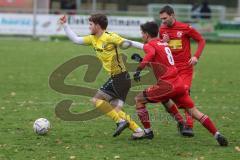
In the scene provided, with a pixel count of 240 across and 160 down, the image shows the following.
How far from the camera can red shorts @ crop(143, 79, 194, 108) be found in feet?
30.1

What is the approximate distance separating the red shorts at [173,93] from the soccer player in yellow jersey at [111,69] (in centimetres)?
57

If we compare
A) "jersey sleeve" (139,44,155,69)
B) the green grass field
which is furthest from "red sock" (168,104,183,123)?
"jersey sleeve" (139,44,155,69)

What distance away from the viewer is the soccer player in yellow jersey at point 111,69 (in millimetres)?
9609

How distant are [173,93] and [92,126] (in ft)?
6.51

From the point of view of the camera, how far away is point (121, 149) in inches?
347

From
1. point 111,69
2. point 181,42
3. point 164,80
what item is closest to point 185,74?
point 181,42

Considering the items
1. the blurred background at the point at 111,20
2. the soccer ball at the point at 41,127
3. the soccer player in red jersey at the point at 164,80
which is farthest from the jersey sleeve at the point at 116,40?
the blurred background at the point at 111,20

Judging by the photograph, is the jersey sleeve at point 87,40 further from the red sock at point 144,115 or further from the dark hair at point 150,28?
the red sock at point 144,115

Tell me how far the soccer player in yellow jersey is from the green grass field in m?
0.32

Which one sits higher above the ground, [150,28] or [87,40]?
[150,28]

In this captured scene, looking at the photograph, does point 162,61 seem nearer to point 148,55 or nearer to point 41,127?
point 148,55

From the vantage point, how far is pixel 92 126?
1071 centimetres

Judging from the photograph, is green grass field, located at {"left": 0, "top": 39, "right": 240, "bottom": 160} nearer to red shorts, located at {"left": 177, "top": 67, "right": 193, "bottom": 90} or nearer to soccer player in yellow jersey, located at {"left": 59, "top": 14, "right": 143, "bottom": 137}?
soccer player in yellow jersey, located at {"left": 59, "top": 14, "right": 143, "bottom": 137}

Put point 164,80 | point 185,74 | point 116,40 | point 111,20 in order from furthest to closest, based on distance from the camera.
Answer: point 111,20
point 185,74
point 116,40
point 164,80
